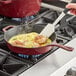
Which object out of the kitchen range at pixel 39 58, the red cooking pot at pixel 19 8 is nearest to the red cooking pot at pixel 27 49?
the kitchen range at pixel 39 58

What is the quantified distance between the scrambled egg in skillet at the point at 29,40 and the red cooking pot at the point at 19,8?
0.17m

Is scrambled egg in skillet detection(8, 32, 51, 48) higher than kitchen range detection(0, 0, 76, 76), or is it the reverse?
scrambled egg in skillet detection(8, 32, 51, 48)

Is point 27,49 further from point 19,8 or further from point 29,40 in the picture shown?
point 19,8

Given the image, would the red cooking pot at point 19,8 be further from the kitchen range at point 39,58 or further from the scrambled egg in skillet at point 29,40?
the scrambled egg in skillet at point 29,40

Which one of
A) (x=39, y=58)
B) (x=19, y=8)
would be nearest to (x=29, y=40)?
(x=39, y=58)

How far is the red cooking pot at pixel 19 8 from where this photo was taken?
51.6 inches

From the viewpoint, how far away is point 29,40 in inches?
45.1

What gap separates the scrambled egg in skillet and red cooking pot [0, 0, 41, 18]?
17cm

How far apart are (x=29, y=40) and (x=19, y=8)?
0.23 meters

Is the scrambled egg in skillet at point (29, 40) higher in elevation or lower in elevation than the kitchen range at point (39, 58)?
higher

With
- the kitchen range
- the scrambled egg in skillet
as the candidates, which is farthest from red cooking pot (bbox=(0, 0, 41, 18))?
the scrambled egg in skillet

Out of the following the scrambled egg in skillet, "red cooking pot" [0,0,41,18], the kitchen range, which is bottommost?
the kitchen range

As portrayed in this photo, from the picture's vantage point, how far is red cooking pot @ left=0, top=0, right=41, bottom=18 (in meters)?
1.31

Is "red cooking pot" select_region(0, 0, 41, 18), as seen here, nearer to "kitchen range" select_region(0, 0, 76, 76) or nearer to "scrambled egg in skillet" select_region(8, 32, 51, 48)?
"kitchen range" select_region(0, 0, 76, 76)
